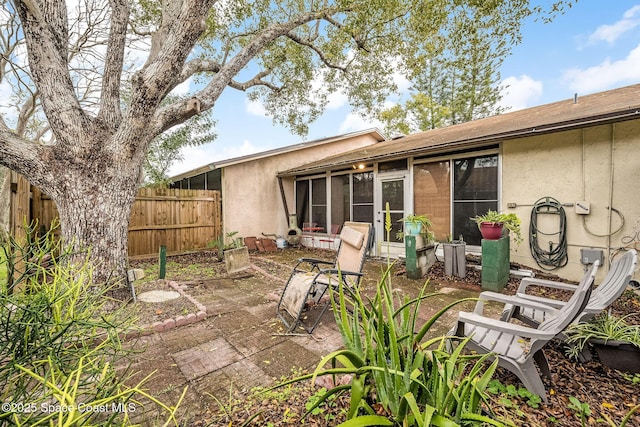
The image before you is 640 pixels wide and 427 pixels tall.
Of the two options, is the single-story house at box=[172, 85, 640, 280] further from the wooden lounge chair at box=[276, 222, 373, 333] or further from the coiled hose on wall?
the wooden lounge chair at box=[276, 222, 373, 333]

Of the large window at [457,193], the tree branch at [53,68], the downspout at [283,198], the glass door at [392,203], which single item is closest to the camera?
the tree branch at [53,68]

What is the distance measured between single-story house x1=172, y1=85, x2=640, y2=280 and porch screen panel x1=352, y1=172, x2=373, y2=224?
3cm

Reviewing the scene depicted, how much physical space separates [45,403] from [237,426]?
1.10 m

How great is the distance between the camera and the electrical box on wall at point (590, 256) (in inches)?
172

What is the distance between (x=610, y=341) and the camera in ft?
7.36

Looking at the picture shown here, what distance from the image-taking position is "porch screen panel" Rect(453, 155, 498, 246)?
5523mm

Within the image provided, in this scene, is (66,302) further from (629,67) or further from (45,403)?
(629,67)

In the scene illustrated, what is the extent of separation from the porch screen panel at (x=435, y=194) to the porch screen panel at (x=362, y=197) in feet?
4.76

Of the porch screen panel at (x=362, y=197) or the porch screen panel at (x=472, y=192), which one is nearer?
Answer: the porch screen panel at (x=472, y=192)

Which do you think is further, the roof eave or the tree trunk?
the roof eave

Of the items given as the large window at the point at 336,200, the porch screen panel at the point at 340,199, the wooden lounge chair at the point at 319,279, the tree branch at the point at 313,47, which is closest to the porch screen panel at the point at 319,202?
the large window at the point at 336,200

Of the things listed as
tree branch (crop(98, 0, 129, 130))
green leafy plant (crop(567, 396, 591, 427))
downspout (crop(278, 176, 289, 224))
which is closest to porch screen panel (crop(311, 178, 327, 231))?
downspout (crop(278, 176, 289, 224))

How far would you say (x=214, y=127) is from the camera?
11688 mm

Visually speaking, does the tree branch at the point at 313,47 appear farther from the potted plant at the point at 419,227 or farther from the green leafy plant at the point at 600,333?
the green leafy plant at the point at 600,333
